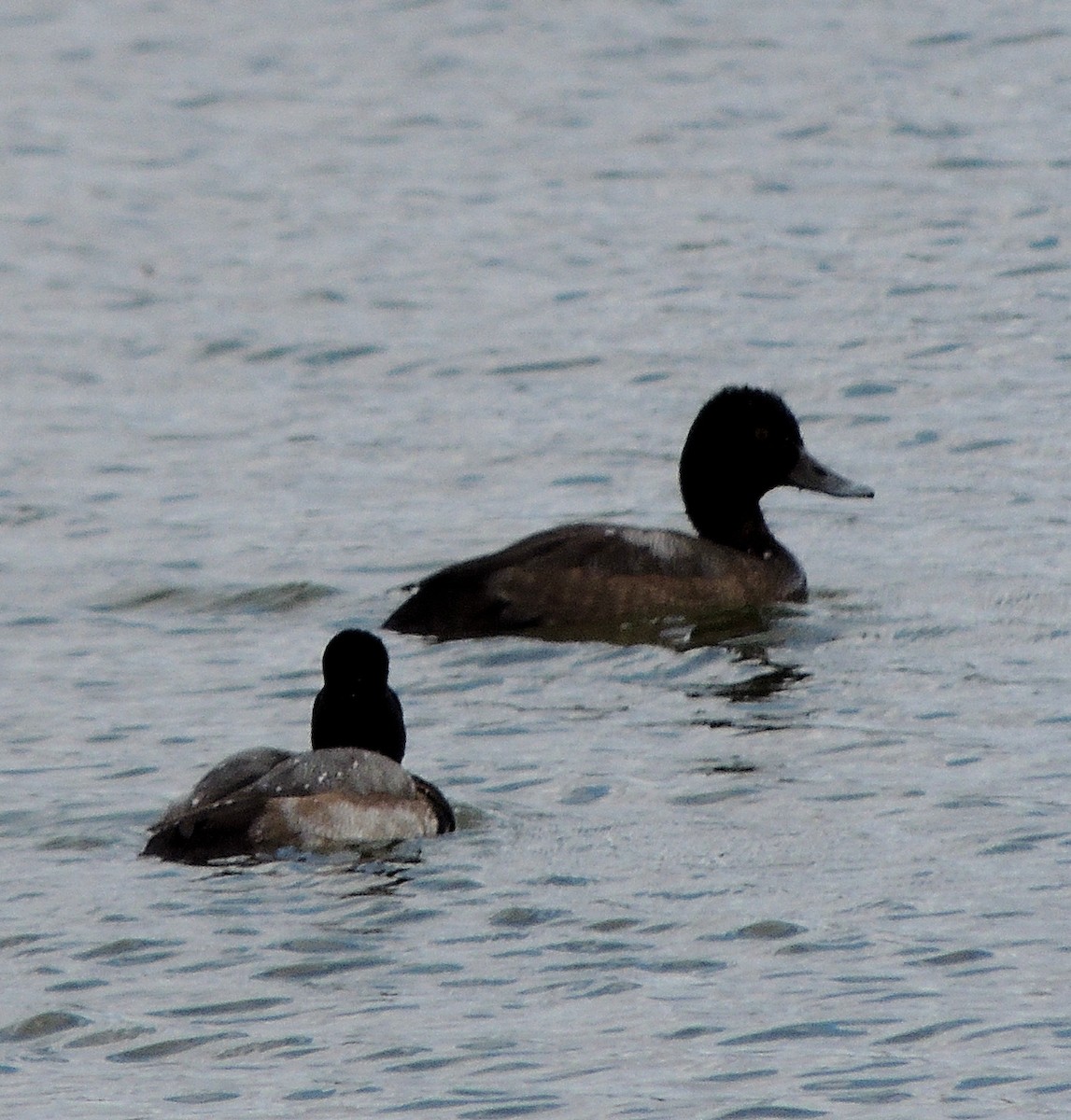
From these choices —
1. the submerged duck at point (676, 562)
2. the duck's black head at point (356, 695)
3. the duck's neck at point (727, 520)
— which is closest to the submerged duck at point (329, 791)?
the duck's black head at point (356, 695)

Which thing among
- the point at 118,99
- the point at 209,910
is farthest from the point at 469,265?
the point at 209,910

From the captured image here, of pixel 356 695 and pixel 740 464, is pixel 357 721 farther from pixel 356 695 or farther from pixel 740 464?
pixel 740 464

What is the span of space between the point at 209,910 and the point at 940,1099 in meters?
2.51

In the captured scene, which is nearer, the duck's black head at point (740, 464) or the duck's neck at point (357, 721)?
the duck's neck at point (357, 721)

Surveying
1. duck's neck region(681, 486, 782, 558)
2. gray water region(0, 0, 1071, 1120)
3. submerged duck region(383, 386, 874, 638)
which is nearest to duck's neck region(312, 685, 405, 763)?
gray water region(0, 0, 1071, 1120)

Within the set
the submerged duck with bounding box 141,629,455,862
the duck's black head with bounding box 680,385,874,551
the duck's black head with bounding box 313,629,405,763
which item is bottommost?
the submerged duck with bounding box 141,629,455,862

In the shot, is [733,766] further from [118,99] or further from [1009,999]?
[118,99]

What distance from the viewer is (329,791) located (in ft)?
31.0

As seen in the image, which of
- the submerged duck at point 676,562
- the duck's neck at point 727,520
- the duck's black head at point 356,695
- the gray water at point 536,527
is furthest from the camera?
the duck's neck at point 727,520

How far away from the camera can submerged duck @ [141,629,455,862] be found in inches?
366

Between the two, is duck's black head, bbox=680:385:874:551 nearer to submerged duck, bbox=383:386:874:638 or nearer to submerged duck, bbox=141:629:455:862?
submerged duck, bbox=383:386:874:638

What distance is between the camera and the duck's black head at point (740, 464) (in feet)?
45.6

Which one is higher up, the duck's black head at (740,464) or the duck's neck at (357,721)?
the duck's black head at (740,464)

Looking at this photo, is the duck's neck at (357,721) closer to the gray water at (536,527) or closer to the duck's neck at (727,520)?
the gray water at (536,527)
